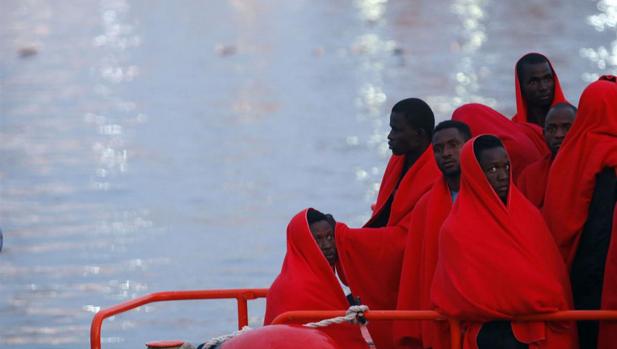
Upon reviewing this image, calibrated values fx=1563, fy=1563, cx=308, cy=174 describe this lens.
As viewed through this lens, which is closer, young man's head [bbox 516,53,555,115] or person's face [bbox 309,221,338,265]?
person's face [bbox 309,221,338,265]

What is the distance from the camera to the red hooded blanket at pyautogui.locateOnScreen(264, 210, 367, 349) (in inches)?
285

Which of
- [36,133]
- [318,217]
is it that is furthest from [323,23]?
[318,217]

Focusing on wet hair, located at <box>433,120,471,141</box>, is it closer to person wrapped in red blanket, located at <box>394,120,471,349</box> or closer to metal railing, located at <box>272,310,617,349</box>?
person wrapped in red blanket, located at <box>394,120,471,349</box>

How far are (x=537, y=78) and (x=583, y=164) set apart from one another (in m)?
A: 1.00

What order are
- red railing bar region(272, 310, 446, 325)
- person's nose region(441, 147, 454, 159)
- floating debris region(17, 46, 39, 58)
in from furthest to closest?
floating debris region(17, 46, 39, 58), person's nose region(441, 147, 454, 159), red railing bar region(272, 310, 446, 325)

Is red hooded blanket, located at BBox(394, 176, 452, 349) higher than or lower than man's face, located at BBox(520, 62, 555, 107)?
lower

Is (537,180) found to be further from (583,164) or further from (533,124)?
(533,124)

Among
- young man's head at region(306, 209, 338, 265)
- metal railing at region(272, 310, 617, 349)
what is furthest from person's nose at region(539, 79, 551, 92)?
metal railing at region(272, 310, 617, 349)

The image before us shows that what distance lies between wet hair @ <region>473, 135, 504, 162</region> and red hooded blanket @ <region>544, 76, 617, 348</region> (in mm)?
411

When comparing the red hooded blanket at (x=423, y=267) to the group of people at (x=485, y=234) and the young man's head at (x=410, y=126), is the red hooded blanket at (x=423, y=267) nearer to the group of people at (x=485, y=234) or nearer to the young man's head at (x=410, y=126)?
the group of people at (x=485, y=234)

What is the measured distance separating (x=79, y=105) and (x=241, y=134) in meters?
6.39

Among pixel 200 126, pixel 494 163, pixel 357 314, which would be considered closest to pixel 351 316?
pixel 357 314

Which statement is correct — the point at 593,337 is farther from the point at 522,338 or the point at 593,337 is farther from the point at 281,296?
the point at 281,296

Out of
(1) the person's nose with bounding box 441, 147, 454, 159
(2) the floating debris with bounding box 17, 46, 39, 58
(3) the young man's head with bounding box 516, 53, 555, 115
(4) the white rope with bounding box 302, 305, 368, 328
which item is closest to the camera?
(4) the white rope with bounding box 302, 305, 368, 328
